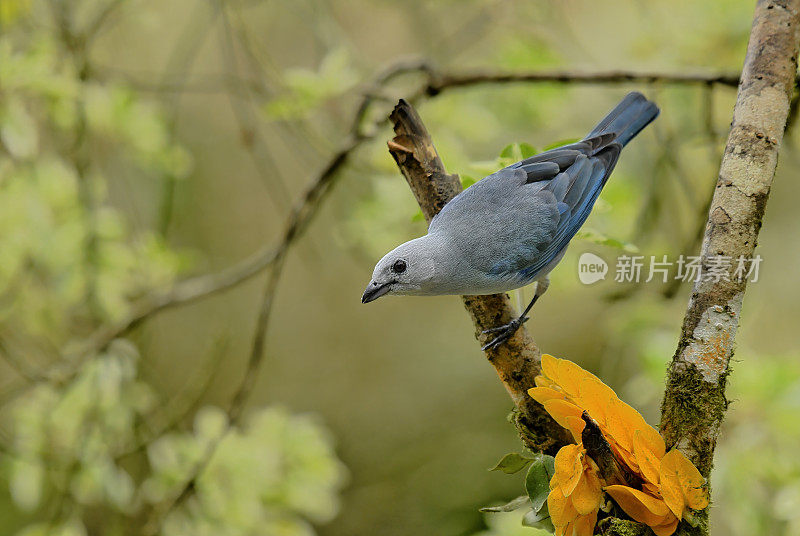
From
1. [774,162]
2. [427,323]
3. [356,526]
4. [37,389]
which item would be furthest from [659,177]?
[356,526]

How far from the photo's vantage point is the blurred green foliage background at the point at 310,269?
253 centimetres

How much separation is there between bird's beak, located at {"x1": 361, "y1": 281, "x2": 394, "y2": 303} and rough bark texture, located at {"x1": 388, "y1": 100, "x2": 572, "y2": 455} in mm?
151

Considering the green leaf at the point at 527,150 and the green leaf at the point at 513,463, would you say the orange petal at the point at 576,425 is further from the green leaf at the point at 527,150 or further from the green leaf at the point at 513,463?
the green leaf at the point at 527,150

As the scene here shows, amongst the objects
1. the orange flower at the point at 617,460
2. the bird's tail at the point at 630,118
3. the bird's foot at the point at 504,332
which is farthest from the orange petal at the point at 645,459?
the bird's tail at the point at 630,118

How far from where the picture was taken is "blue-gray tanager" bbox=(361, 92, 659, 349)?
109cm

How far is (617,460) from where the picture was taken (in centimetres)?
88

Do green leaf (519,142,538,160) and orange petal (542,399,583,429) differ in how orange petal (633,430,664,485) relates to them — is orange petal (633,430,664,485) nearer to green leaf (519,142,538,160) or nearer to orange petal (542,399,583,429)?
orange petal (542,399,583,429)

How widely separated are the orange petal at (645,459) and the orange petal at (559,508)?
0.10m

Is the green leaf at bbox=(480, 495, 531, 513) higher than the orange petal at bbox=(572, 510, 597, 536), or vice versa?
the green leaf at bbox=(480, 495, 531, 513)

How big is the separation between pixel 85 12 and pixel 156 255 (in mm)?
1192

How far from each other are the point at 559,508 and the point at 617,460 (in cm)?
9

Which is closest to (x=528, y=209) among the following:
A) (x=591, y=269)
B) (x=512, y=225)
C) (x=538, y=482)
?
(x=512, y=225)

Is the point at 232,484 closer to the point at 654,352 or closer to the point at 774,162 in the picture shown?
the point at 654,352

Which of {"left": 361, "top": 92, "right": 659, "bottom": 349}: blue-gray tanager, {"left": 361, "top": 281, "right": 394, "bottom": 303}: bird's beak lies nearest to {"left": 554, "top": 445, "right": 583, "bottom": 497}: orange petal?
{"left": 361, "top": 92, "right": 659, "bottom": 349}: blue-gray tanager
